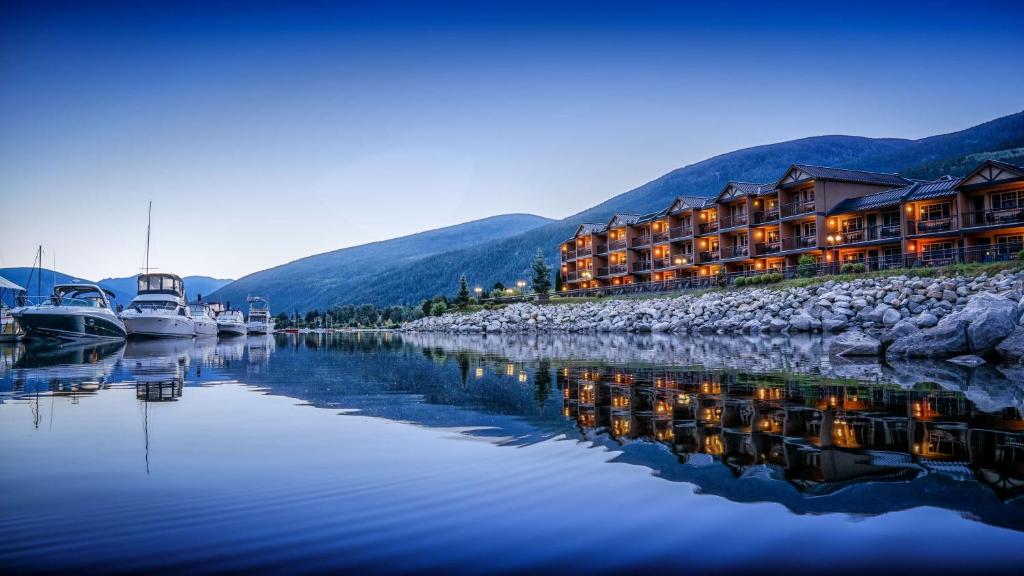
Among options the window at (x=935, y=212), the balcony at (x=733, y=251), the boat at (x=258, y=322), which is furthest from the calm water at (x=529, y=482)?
the boat at (x=258, y=322)

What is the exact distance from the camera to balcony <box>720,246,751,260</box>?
209ft

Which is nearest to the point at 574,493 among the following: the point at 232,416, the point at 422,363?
the point at 232,416

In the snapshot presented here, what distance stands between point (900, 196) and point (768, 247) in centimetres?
1247

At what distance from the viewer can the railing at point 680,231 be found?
233 ft

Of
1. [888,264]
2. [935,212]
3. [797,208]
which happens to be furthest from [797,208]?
[888,264]

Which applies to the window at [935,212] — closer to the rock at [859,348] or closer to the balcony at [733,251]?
the balcony at [733,251]

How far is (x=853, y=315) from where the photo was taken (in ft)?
109

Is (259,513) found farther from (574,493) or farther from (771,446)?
(771,446)

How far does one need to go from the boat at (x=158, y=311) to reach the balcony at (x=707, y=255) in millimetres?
49899

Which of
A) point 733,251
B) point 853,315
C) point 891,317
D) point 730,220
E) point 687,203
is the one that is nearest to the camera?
point 891,317

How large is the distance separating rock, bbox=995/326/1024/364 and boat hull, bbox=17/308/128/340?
44685 millimetres

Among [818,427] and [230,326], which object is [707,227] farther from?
[818,427]

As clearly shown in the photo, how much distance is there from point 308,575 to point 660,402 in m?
7.23

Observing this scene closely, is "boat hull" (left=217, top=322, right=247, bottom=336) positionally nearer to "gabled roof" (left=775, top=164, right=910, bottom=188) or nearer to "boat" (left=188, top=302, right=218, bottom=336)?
"boat" (left=188, top=302, right=218, bottom=336)
